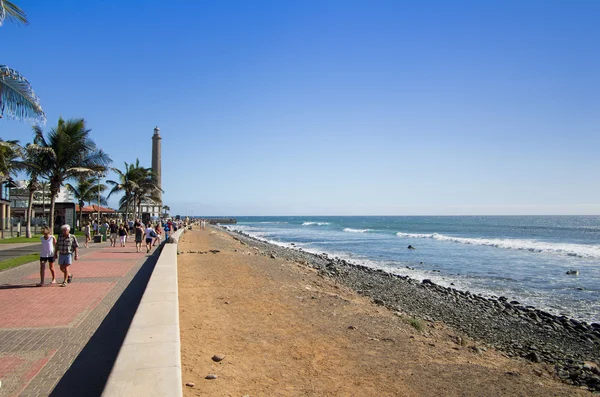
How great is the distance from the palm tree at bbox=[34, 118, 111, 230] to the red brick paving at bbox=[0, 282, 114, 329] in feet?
42.9

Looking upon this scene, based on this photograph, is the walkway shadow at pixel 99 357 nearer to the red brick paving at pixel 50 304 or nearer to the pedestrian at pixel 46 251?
the red brick paving at pixel 50 304

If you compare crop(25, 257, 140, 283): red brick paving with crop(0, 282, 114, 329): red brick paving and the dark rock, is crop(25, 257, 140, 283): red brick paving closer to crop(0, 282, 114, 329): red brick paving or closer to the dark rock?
crop(0, 282, 114, 329): red brick paving

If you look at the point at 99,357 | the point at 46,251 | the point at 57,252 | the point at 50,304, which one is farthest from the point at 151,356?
the point at 57,252

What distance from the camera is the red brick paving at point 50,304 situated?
22.0ft

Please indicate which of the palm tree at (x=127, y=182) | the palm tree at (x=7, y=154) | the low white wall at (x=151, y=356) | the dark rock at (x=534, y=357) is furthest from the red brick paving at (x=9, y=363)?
the palm tree at (x=127, y=182)

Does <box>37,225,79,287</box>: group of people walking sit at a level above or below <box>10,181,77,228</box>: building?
below

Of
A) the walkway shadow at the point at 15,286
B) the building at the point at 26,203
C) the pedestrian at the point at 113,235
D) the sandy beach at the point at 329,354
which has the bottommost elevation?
the sandy beach at the point at 329,354

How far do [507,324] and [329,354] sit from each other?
248 inches

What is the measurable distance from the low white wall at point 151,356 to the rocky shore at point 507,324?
6127mm

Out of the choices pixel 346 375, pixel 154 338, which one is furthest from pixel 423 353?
pixel 154 338

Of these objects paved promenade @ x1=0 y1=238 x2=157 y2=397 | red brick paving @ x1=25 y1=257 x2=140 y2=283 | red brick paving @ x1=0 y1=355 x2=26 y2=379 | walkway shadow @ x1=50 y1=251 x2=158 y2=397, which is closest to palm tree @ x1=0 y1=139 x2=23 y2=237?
red brick paving @ x1=25 y1=257 x2=140 y2=283

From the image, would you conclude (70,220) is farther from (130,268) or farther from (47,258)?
(47,258)

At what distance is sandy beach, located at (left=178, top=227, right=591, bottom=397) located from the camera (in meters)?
5.36

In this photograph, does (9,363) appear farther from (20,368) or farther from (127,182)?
(127,182)
